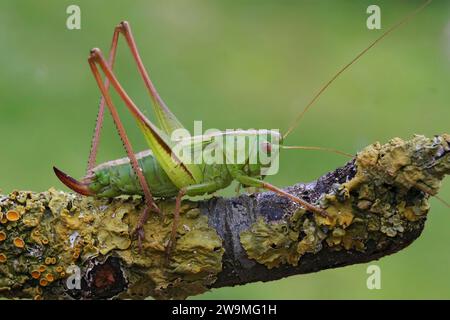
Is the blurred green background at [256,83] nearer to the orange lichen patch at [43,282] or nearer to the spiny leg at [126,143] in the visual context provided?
the spiny leg at [126,143]

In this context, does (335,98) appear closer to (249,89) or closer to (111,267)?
(249,89)

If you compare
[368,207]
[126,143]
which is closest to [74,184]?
[126,143]

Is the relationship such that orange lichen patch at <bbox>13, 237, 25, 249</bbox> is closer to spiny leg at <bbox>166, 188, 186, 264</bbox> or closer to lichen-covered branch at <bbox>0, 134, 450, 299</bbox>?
lichen-covered branch at <bbox>0, 134, 450, 299</bbox>

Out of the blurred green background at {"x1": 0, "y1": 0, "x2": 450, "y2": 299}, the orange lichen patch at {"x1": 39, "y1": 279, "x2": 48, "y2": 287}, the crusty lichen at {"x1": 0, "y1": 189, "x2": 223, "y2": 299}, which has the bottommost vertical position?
the orange lichen patch at {"x1": 39, "y1": 279, "x2": 48, "y2": 287}

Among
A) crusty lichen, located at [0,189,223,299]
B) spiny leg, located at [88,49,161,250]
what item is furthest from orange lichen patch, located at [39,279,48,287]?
spiny leg, located at [88,49,161,250]

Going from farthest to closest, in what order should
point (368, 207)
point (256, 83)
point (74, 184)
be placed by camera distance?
point (256, 83) < point (74, 184) < point (368, 207)

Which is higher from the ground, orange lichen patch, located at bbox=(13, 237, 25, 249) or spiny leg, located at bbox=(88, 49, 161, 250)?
spiny leg, located at bbox=(88, 49, 161, 250)

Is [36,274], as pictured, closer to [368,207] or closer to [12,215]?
[12,215]
